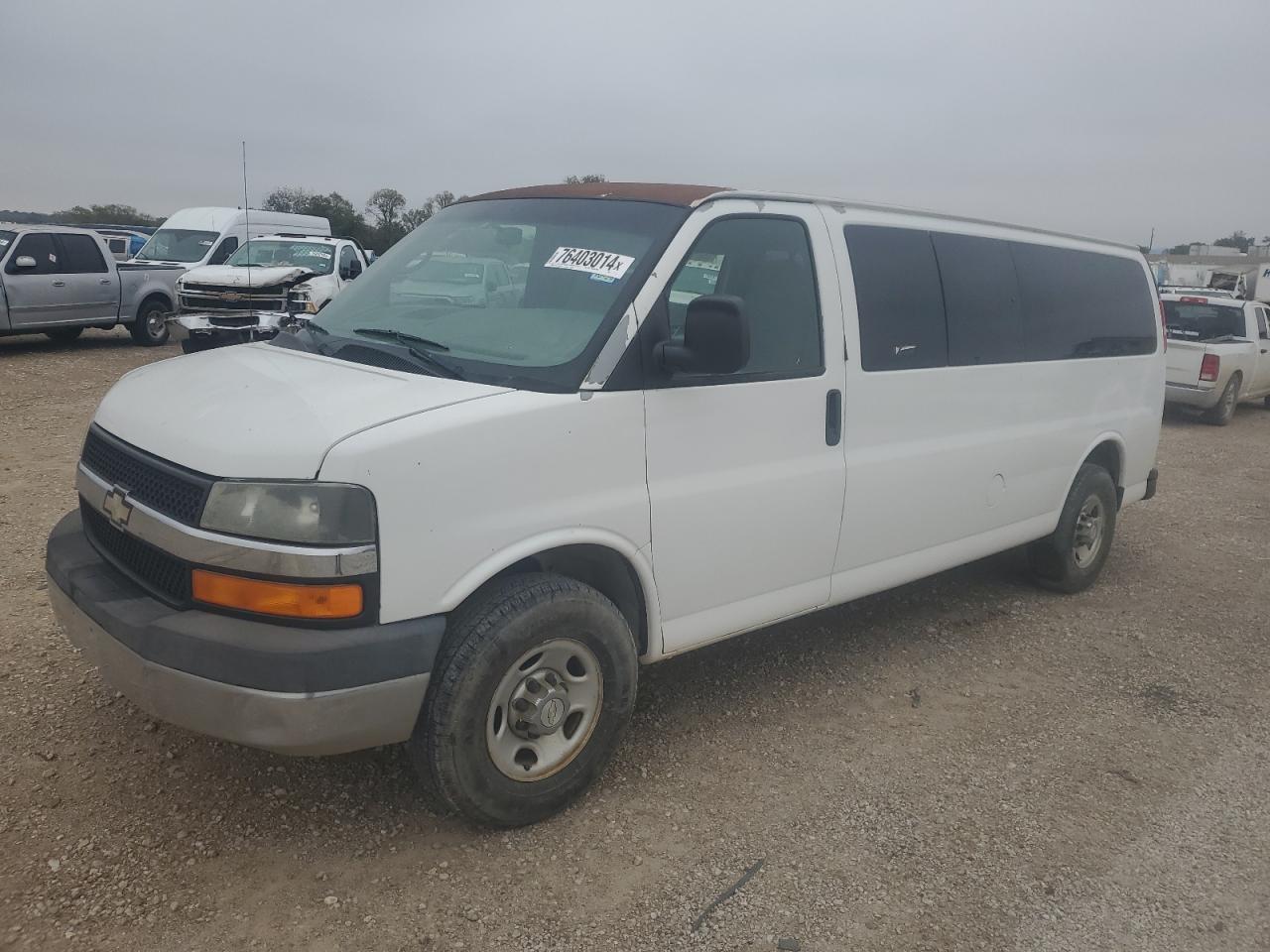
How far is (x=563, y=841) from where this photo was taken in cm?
315

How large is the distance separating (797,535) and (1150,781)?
5.41 feet

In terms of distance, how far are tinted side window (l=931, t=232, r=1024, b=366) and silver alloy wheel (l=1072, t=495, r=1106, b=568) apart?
134 cm

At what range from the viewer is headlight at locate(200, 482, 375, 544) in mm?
2582

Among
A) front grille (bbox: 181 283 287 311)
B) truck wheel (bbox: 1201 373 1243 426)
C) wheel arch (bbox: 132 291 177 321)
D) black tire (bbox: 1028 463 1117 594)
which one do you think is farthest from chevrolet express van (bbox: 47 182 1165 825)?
wheel arch (bbox: 132 291 177 321)

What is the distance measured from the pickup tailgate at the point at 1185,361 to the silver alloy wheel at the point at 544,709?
12.5 m

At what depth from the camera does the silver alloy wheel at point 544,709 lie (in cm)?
303

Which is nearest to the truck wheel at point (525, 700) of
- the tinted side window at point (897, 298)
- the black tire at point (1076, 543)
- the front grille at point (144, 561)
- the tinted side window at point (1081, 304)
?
the front grille at point (144, 561)

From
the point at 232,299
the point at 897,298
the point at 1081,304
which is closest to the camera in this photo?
the point at 897,298

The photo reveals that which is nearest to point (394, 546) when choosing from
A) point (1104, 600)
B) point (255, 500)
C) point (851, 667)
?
point (255, 500)

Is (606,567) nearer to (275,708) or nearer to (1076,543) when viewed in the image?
(275,708)

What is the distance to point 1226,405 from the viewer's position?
13.5 metres

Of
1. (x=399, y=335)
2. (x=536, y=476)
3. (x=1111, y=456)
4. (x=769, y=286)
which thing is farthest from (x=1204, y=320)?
(x=536, y=476)

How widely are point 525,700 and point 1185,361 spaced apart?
13.1 metres

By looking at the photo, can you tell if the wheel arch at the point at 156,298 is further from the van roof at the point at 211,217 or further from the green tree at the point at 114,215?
Answer: the green tree at the point at 114,215
